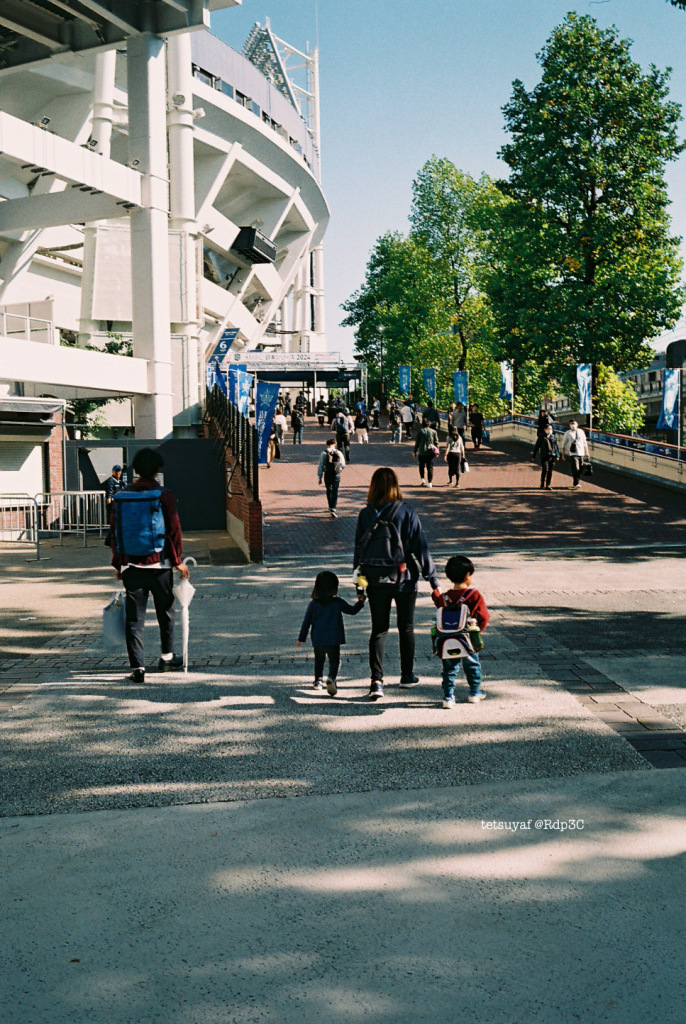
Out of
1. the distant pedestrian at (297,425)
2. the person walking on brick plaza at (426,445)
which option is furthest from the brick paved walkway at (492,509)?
the distant pedestrian at (297,425)

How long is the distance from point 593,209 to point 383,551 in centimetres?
2805

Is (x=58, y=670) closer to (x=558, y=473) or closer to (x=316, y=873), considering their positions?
(x=316, y=873)

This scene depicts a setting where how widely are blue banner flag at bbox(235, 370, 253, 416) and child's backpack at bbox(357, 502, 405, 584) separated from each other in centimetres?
1290

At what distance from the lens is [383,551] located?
678 centimetres

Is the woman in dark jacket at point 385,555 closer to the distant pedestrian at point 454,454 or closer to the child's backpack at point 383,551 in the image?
the child's backpack at point 383,551

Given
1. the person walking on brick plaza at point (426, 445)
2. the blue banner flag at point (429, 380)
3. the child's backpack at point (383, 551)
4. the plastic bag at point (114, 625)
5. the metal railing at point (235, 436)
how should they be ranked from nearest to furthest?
the child's backpack at point (383, 551)
the plastic bag at point (114, 625)
the metal railing at point (235, 436)
the person walking on brick plaza at point (426, 445)
the blue banner flag at point (429, 380)

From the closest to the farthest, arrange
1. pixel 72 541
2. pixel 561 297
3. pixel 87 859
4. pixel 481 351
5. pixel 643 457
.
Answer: pixel 87 859 < pixel 72 541 < pixel 643 457 < pixel 561 297 < pixel 481 351

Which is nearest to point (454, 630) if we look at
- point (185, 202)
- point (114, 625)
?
point (114, 625)

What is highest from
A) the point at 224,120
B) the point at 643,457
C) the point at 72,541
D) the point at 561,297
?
the point at 224,120

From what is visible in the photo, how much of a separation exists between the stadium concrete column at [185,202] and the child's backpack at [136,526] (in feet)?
63.4

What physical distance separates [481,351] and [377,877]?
55587mm

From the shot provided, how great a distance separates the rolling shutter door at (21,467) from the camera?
22375 millimetres

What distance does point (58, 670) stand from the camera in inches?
316

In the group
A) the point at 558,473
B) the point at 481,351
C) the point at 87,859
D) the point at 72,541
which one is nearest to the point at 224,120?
the point at 481,351
